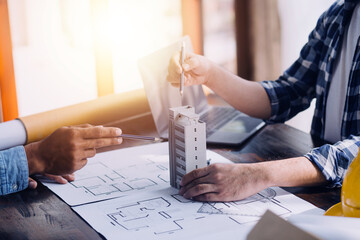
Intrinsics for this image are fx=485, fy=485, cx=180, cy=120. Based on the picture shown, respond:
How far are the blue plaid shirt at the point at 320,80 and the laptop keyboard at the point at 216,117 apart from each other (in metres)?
0.17

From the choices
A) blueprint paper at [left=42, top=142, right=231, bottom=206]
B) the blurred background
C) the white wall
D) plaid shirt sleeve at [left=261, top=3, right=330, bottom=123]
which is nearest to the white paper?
blueprint paper at [left=42, top=142, right=231, bottom=206]

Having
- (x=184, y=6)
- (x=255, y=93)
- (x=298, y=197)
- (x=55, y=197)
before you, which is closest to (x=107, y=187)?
(x=55, y=197)

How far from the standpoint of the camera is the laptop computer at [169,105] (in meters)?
1.55

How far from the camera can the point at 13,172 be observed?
3.80 feet

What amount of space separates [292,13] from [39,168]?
200 centimetres

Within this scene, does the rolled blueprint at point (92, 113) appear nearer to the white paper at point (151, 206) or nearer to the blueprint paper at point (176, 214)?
the white paper at point (151, 206)

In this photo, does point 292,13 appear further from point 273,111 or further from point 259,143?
point 259,143

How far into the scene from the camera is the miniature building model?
1.08 meters

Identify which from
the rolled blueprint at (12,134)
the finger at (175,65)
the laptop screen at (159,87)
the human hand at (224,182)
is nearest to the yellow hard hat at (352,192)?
the human hand at (224,182)

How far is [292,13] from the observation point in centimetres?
278

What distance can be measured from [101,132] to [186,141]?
222 millimetres

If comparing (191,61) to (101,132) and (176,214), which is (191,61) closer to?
(101,132)

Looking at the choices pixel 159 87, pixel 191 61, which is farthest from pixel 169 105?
pixel 191 61

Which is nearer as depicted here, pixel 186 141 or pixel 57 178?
pixel 186 141
